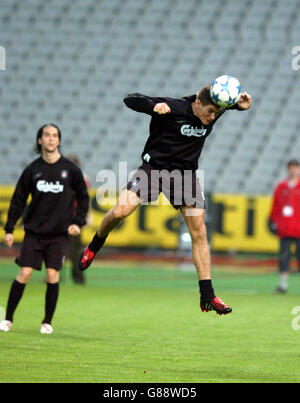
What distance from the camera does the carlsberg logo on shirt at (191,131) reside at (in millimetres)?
7889

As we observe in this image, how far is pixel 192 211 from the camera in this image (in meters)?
8.09

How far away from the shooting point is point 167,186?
803cm

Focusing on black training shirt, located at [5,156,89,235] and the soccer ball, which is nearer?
the soccer ball

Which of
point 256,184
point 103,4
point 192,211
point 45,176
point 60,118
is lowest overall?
point 192,211

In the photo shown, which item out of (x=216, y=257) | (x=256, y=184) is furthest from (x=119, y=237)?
(x=256, y=184)

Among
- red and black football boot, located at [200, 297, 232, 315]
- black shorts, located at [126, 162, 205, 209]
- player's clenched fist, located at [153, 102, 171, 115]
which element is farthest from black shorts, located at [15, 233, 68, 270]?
player's clenched fist, located at [153, 102, 171, 115]

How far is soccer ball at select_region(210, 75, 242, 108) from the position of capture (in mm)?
7578

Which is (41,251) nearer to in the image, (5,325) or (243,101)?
(5,325)

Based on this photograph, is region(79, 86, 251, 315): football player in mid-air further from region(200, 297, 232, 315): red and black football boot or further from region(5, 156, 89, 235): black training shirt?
region(5, 156, 89, 235): black training shirt
